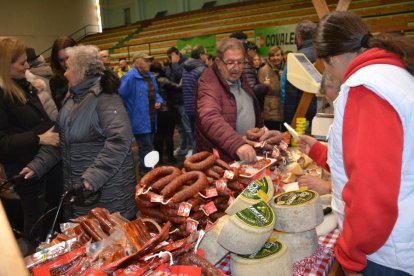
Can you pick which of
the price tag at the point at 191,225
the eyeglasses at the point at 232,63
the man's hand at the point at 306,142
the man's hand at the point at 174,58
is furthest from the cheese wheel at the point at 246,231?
the man's hand at the point at 174,58

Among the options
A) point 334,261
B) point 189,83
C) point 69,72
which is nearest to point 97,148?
point 69,72

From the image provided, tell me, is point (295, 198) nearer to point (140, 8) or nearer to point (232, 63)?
point (232, 63)

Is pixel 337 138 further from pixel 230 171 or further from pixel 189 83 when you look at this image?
pixel 189 83

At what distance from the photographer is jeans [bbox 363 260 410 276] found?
1264 mm

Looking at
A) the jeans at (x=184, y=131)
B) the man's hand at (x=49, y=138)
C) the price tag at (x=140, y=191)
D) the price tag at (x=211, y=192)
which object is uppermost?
the man's hand at (x=49, y=138)

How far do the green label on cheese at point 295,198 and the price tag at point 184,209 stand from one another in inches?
15.2

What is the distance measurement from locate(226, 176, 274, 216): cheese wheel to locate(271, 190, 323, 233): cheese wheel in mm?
62

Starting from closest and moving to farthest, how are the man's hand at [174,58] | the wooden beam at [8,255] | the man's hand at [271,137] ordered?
the wooden beam at [8,255]
the man's hand at [271,137]
the man's hand at [174,58]

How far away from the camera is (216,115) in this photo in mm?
2555

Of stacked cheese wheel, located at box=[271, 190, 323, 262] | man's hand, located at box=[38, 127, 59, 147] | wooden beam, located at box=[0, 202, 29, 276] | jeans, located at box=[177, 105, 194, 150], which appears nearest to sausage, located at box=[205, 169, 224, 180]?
stacked cheese wheel, located at box=[271, 190, 323, 262]

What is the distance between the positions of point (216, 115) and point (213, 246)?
4.02 feet

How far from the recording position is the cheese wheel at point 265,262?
1.29 meters

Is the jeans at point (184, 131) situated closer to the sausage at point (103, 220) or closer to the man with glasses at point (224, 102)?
the man with glasses at point (224, 102)

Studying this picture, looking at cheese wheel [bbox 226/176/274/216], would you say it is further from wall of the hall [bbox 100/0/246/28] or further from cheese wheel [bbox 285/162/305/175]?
wall of the hall [bbox 100/0/246/28]
